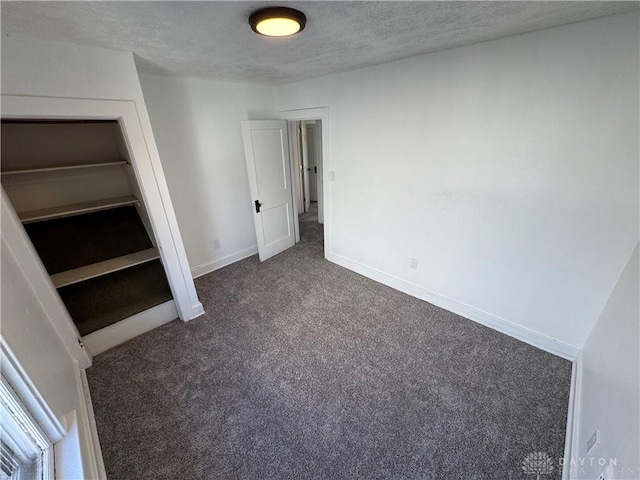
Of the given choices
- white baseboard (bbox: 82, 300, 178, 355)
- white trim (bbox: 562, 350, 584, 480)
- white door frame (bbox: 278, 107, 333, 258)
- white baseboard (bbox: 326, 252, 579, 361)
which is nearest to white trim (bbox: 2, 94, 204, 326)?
white baseboard (bbox: 82, 300, 178, 355)

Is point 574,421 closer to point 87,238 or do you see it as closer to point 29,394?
point 29,394

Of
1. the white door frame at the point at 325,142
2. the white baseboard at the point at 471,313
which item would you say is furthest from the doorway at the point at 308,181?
the white baseboard at the point at 471,313

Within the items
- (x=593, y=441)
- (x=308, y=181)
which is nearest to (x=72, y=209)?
(x=593, y=441)

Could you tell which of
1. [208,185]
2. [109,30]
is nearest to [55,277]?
[208,185]

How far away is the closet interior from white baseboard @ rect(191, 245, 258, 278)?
51 cm

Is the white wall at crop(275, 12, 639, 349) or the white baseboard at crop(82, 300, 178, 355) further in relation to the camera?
the white baseboard at crop(82, 300, 178, 355)

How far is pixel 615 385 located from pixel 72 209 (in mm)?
3834

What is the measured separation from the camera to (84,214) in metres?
2.59

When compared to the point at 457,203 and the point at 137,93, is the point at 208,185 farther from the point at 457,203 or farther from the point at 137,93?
the point at 457,203

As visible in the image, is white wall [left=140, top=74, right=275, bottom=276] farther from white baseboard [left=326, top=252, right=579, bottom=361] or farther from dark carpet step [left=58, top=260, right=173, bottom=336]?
white baseboard [left=326, top=252, right=579, bottom=361]

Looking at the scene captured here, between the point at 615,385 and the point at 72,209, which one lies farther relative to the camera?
the point at 72,209

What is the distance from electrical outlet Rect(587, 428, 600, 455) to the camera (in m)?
1.22

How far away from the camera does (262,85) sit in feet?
10.7

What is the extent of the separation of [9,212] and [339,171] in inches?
104
